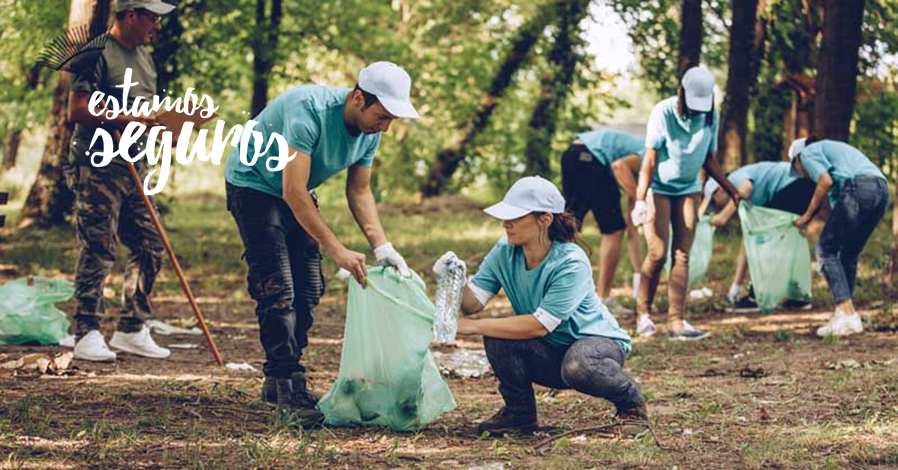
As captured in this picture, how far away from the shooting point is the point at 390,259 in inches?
194

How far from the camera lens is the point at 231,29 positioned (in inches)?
534

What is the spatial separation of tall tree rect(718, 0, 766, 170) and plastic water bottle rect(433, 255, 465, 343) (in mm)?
8602

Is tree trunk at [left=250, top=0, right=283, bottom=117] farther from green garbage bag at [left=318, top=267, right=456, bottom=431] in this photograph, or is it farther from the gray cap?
green garbage bag at [left=318, top=267, right=456, bottom=431]

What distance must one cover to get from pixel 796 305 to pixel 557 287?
17.5ft

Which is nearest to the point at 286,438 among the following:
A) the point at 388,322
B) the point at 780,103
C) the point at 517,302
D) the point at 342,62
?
the point at 388,322

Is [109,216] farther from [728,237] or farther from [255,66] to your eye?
[728,237]

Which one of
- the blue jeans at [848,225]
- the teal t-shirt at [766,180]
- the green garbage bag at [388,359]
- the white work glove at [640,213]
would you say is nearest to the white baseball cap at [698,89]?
the white work glove at [640,213]

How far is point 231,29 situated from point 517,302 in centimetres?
930

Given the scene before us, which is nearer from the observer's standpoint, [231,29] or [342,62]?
[231,29]

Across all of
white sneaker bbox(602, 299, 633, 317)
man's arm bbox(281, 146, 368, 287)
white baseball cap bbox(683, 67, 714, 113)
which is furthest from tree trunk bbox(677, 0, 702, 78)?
man's arm bbox(281, 146, 368, 287)

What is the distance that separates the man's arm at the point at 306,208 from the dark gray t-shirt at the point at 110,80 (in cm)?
193

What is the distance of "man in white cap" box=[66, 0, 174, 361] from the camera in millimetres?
6238

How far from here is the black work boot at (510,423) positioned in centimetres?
503

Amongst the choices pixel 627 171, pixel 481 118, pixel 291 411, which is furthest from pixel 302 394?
pixel 481 118
